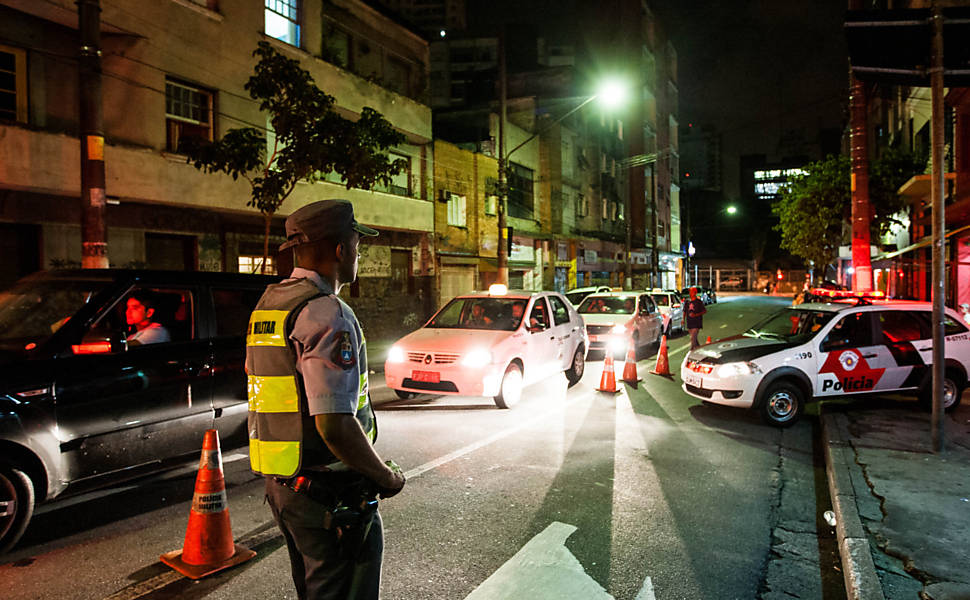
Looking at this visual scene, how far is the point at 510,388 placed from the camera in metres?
8.81

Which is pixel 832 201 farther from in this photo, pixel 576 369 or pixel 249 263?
pixel 249 263

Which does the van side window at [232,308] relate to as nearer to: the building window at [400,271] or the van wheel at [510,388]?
the van wheel at [510,388]

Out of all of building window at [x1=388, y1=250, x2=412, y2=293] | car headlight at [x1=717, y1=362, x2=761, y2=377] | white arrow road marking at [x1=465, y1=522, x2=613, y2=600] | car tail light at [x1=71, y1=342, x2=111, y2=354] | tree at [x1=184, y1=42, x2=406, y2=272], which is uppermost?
tree at [x1=184, y1=42, x2=406, y2=272]

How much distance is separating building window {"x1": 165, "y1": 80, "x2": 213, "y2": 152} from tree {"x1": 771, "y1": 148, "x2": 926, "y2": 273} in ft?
73.0

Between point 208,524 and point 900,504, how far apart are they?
5205 mm

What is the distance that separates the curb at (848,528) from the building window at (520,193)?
75.7ft

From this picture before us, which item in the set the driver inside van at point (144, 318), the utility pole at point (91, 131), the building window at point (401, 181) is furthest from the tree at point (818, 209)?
the driver inside van at point (144, 318)

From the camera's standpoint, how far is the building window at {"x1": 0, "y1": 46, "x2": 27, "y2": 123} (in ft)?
36.6

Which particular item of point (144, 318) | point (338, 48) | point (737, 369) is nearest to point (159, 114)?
point (338, 48)

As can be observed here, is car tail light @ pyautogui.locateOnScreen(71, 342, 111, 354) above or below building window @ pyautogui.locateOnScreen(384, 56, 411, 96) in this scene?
below

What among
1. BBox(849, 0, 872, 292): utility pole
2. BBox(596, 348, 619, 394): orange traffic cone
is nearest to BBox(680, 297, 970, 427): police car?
BBox(596, 348, 619, 394): orange traffic cone

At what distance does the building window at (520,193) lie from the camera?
29.0 meters

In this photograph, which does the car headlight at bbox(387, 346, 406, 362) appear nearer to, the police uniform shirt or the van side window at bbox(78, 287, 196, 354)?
the van side window at bbox(78, 287, 196, 354)

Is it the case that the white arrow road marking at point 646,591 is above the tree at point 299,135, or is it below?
below
